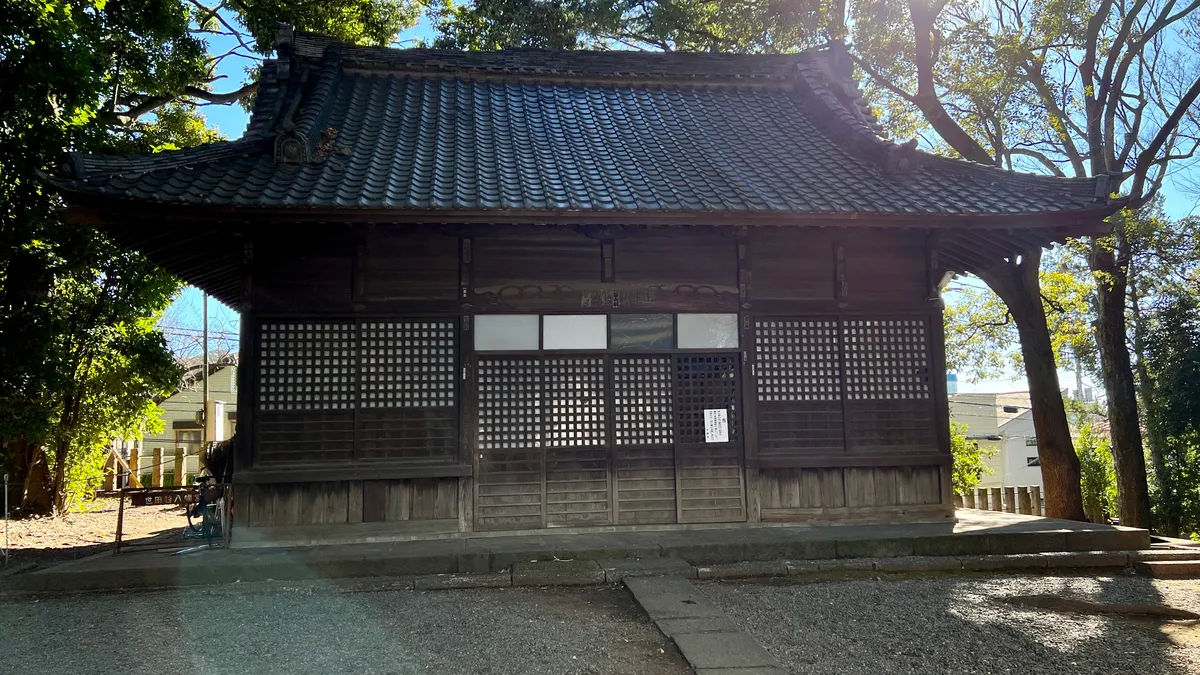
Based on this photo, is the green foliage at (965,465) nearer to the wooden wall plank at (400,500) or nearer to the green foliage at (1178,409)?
the green foliage at (1178,409)

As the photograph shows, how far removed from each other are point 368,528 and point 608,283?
12.6 feet

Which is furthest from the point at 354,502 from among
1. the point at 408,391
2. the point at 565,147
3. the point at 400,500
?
the point at 565,147

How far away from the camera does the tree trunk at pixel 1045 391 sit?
10156mm

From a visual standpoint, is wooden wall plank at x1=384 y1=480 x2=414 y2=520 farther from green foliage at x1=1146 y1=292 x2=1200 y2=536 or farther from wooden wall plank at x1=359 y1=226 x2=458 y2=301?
green foliage at x1=1146 y1=292 x2=1200 y2=536

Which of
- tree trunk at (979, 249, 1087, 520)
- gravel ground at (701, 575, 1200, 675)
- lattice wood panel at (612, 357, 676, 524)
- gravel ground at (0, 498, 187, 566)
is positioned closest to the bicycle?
gravel ground at (0, 498, 187, 566)

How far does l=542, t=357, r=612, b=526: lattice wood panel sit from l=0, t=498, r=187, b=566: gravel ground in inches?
206

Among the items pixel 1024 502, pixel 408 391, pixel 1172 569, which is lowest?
pixel 1024 502

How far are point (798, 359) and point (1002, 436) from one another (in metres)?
31.1

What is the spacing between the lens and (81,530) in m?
10.8

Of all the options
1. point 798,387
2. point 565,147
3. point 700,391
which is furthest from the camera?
point 565,147

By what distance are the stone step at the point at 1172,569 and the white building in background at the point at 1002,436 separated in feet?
87.5

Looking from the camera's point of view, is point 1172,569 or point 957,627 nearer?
point 957,627

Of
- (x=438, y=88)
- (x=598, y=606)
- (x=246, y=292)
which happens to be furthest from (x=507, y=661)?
(x=438, y=88)

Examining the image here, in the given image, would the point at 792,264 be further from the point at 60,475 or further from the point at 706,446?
the point at 60,475
